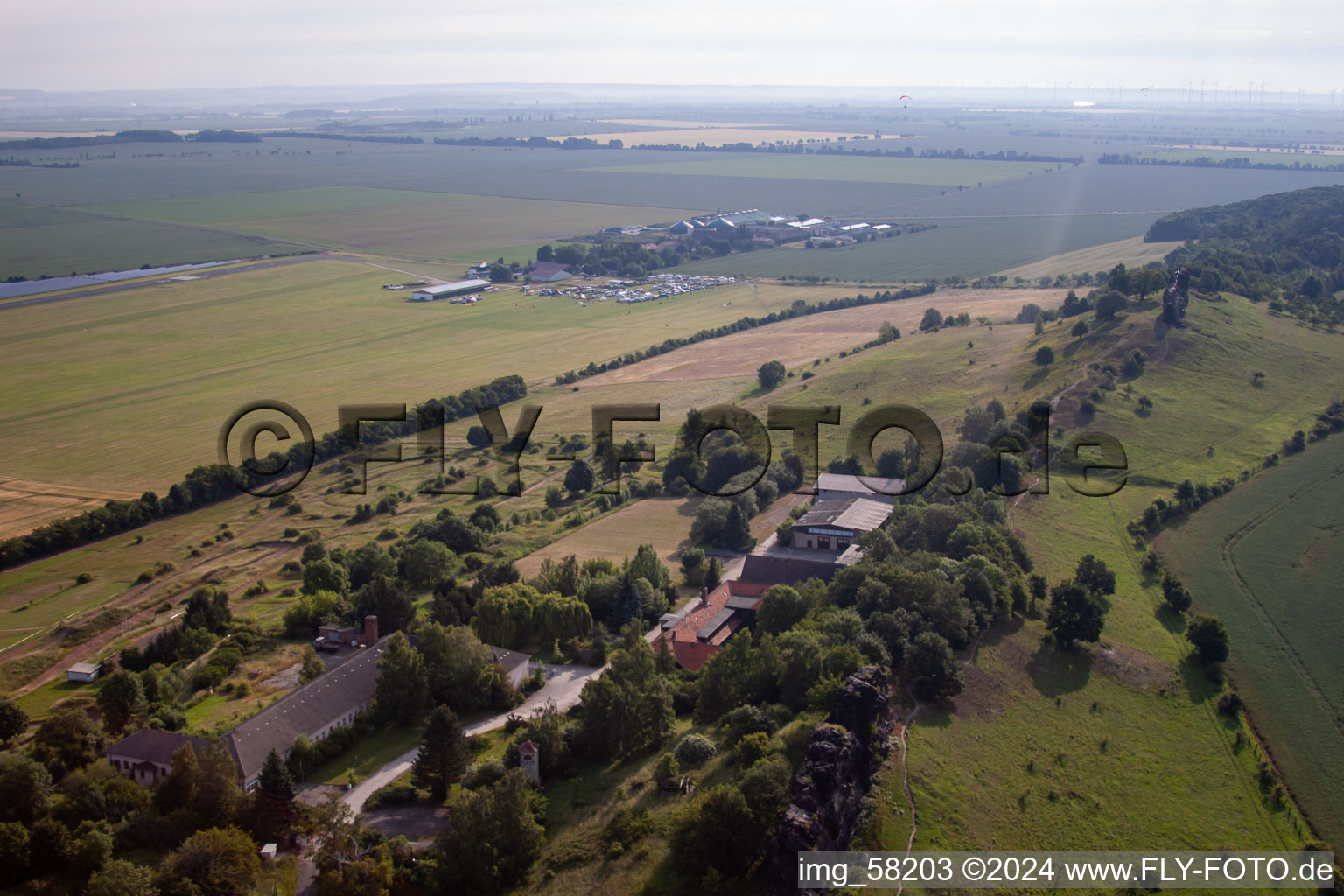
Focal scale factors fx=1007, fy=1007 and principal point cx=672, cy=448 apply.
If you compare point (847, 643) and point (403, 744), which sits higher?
point (847, 643)

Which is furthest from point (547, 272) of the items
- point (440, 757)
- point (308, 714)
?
point (440, 757)

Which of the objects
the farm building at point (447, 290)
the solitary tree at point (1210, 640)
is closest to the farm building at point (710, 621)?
the solitary tree at point (1210, 640)

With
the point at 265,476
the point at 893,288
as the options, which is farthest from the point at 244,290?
the point at 893,288

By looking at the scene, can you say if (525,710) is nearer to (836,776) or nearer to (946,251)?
(836,776)

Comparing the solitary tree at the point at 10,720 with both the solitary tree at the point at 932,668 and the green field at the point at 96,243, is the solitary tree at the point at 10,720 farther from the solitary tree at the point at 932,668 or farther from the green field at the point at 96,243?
the green field at the point at 96,243

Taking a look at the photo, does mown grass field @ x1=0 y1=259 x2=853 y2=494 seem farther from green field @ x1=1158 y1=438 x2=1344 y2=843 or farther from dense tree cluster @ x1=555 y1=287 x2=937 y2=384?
green field @ x1=1158 y1=438 x2=1344 y2=843

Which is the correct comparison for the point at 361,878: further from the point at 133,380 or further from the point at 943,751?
the point at 133,380
